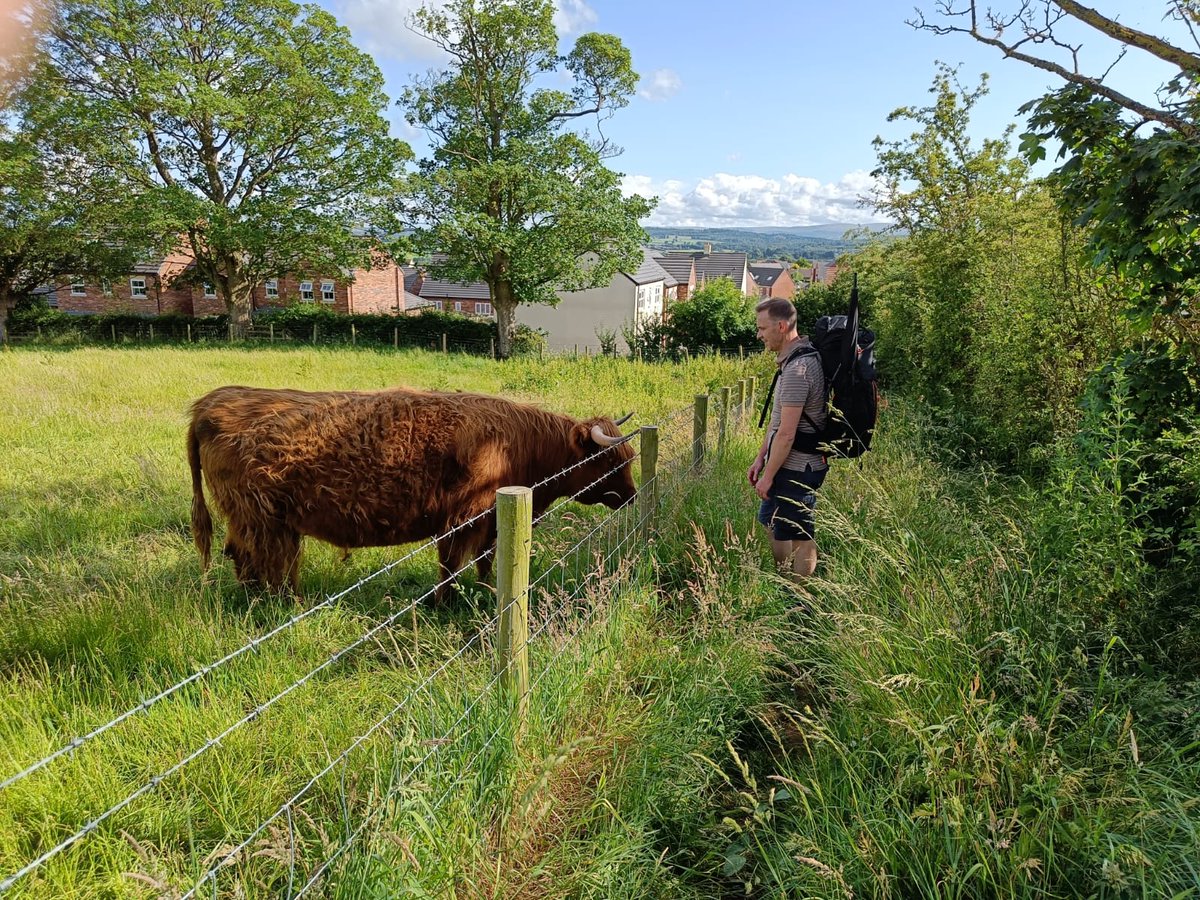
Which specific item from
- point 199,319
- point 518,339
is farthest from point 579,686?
point 199,319

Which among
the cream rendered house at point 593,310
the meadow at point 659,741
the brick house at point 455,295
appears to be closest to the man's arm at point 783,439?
the meadow at point 659,741

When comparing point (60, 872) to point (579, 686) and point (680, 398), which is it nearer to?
point (579, 686)

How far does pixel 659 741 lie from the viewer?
2.46 meters

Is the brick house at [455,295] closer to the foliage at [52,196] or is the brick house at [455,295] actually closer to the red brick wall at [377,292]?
A: the red brick wall at [377,292]

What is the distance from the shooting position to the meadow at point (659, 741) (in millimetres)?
1848

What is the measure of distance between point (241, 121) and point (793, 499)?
27.4 meters

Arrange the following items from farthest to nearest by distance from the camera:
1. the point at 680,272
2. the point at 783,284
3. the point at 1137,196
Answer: the point at 783,284, the point at 680,272, the point at 1137,196

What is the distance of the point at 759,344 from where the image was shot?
2758 centimetres

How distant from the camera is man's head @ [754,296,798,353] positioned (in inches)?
150

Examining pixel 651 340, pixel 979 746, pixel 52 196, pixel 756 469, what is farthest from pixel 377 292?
pixel 979 746

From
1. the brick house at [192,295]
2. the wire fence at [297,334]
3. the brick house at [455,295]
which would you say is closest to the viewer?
the wire fence at [297,334]

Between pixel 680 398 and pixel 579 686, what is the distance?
413 inches

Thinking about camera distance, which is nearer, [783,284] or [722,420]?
[722,420]

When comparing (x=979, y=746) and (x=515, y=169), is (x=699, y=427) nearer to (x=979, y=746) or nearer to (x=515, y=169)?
(x=979, y=746)
